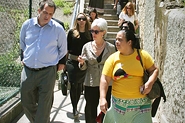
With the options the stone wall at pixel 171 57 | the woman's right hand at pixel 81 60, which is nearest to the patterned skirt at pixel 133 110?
the stone wall at pixel 171 57

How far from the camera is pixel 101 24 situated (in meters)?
4.23

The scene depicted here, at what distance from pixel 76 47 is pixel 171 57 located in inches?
66.6

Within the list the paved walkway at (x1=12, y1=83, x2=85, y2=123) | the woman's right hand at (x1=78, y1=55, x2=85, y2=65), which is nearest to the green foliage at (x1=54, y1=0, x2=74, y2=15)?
the paved walkway at (x1=12, y1=83, x2=85, y2=123)

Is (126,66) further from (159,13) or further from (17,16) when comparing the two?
(17,16)

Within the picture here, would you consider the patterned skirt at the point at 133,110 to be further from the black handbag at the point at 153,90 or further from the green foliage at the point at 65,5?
the green foliage at the point at 65,5

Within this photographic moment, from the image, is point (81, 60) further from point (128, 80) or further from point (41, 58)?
point (128, 80)

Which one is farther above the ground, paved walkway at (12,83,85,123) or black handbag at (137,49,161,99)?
black handbag at (137,49,161,99)

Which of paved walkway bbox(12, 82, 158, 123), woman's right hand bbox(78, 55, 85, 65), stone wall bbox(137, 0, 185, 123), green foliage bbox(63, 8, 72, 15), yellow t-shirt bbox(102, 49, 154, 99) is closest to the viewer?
yellow t-shirt bbox(102, 49, 154, 99)

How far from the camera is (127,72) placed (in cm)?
342

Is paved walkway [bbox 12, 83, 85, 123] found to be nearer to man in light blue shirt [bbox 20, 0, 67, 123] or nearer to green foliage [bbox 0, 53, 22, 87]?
green foliage [bbox 0, 53, 22, 87]

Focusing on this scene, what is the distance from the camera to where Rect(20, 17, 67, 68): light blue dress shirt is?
4.23m

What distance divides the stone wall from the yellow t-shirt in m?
0.66

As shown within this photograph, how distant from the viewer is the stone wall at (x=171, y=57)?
12.9 feet

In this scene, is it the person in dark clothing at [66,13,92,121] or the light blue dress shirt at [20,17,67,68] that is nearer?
the light blue dress shirt at [20,17,67,68]
